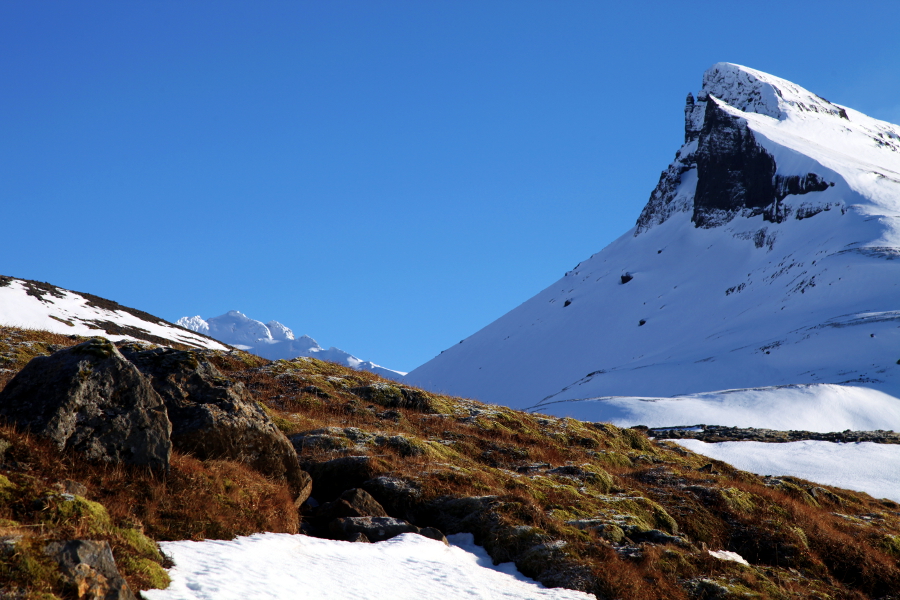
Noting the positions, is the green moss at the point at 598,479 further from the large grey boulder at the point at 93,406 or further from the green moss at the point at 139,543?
the green moss at the point at 139,543

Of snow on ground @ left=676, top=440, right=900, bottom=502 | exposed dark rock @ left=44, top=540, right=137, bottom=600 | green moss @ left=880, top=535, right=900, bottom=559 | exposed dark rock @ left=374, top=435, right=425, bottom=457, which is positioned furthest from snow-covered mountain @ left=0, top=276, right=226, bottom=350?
green moss @ left=880, top=535, right=900, bottom=559

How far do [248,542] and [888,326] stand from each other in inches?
3490

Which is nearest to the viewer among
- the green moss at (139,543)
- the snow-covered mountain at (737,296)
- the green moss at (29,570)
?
the green moss at (29,570)

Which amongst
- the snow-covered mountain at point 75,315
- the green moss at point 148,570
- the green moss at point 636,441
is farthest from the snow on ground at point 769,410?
the green moss at point 148,570

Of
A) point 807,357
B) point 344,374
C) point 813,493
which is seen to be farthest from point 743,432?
point 807,357

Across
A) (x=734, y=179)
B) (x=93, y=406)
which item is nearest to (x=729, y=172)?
(x=734, y=179)

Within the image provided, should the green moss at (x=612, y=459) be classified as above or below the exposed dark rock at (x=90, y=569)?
above

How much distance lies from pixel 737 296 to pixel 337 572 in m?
137

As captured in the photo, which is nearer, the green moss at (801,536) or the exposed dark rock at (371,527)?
the exposed dark rock at (371,527)

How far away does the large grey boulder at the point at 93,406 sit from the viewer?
356 inches

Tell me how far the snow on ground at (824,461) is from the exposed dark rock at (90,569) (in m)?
26.7

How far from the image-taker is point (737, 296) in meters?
133

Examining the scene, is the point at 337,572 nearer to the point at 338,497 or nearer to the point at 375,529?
the point at 375,529

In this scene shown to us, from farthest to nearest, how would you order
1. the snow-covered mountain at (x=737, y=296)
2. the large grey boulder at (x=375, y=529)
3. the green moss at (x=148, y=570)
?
the snow-covered mountain at (x=737, y=296) < the large grey boulder at (x=375, y=529) < the green moss at (x=148, y=570)
